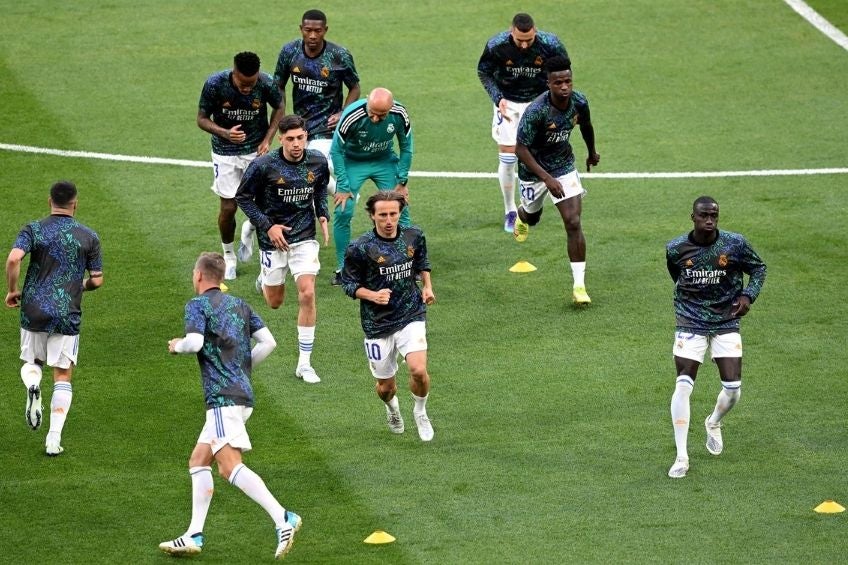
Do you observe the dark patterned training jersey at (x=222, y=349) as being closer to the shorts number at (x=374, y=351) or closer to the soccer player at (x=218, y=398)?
the soccer player at (x=218, y=398)

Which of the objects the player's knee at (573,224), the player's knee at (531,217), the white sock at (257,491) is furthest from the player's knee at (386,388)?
the player's knee at (531,217)

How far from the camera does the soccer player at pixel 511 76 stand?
18.2m

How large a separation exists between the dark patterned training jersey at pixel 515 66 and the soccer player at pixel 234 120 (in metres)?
2.72

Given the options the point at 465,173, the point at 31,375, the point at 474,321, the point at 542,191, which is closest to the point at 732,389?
the point at 474,321

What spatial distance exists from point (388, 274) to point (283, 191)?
6.79ft

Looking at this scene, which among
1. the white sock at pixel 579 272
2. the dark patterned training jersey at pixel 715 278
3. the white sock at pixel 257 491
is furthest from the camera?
the white sock at pixel 579 272

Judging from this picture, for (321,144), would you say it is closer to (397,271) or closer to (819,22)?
(397,271)

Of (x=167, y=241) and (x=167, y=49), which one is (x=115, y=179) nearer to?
(x=167, y=241)

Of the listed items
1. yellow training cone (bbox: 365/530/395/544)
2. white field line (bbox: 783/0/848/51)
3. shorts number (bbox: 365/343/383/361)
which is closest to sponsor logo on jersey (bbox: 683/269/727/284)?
shorts number (bbox: 365/343/383/361)

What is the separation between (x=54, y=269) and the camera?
43.3 feet

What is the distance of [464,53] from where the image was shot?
82.3 ft

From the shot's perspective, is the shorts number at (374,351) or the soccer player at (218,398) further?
Result: the shorts number at (374,351)

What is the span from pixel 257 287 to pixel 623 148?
6.58 metres

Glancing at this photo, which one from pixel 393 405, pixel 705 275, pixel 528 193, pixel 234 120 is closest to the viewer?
pixel 705 275
